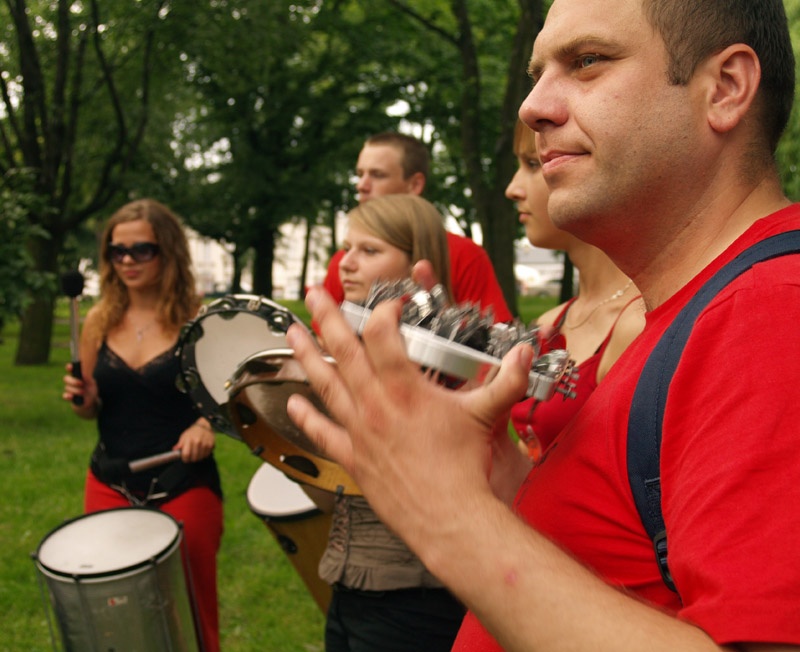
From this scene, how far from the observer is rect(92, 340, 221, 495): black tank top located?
3.65 meters

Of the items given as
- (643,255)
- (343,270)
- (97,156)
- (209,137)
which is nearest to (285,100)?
(209,137)

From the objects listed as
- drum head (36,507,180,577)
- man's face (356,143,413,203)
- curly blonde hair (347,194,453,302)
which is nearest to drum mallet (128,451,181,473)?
drum head (36,507,180,577)

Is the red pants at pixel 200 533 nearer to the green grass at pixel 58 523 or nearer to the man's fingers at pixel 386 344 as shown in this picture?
the green grass at pixel 58 523

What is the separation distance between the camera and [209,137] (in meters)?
21.5

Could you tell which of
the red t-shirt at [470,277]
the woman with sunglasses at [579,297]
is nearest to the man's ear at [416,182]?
the red t-shirt at [470,277]

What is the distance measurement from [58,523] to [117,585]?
151 inches

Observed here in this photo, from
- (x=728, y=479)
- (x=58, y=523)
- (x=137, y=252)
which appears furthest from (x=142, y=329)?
(x=728, y=479)

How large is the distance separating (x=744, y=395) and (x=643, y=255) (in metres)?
0.51

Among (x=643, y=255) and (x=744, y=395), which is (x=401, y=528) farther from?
(x=643, y=255)

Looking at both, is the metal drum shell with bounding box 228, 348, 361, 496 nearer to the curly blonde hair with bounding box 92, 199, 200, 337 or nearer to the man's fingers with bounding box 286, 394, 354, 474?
the man's fingers with bounding box 286, 394, 354, 474

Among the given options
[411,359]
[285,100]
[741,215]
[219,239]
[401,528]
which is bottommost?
[219,239]

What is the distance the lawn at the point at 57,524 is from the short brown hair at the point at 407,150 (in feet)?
10.1

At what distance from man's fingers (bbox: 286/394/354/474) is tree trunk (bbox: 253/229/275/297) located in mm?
21036

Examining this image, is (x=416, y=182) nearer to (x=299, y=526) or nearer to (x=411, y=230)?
(x=411, y=230)
